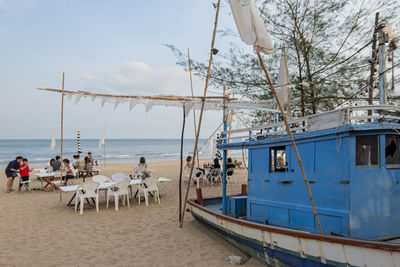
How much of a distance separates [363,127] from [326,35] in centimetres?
593

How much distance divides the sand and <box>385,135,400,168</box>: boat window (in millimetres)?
2924

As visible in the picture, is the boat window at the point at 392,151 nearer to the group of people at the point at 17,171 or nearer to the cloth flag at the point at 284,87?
the cloth flag at the point at 284,87

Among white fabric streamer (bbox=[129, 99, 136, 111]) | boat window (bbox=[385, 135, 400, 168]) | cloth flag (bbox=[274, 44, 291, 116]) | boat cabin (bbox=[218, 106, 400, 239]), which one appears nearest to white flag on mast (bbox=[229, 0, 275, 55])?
boat cabin (bbox=[218, 106, 400, 239])

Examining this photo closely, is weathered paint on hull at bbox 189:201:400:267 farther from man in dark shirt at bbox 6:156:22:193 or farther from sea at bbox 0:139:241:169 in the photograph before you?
sea at bbox 0:139:241:169

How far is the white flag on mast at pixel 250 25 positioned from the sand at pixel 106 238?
153 inches

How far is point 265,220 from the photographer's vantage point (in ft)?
17.6

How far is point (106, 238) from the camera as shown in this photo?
657 centimetres

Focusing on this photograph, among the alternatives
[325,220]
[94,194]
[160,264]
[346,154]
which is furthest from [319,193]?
[94,194]

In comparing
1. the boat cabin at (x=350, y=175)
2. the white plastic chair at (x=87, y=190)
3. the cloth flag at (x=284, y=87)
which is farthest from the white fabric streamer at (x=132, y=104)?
the boat cabin at (x=350, y=175)

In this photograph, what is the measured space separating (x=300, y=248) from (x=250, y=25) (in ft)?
11.1

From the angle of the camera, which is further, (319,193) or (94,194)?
(94,194)

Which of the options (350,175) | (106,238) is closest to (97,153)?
(106,238)

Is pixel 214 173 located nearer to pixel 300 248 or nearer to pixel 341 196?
pixel 300 248

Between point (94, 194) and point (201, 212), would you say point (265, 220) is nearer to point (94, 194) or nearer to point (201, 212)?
point (201, 212)
